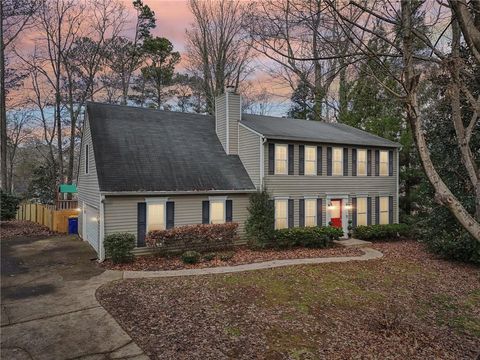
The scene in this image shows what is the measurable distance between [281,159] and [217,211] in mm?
4316

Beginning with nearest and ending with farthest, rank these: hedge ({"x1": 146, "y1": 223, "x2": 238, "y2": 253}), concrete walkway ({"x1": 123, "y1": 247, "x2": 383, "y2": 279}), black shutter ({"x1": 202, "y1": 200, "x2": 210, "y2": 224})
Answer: concrete walkway ({"x1": 123, "y1": 247, "x2": 383, "y2": 279}), hedge ({"x1": 146, "y1": 223, "x2": 238, "y2": 253}), black shutter ({"x1": 202, "y1": 200, "x2": 210, "y2": 224})

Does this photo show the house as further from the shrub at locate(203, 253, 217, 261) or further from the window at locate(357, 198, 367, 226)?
the shrub at locate(203, 253, 217, 261)

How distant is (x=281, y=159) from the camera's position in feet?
55.7

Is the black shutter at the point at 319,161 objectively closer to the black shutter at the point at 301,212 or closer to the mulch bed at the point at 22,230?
the black shutter at the point at 301,212

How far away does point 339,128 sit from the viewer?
75.3 feet

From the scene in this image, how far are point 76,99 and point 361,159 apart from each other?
2424cm

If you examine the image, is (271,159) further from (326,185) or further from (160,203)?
(160,203)

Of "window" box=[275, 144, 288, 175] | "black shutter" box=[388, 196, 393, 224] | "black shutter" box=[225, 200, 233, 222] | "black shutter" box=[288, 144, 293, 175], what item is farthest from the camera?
"black shutter" box=[388, 196, 393, 224]

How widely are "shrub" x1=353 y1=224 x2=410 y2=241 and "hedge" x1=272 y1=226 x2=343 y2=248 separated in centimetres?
272

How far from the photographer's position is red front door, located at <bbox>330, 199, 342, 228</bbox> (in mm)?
18484

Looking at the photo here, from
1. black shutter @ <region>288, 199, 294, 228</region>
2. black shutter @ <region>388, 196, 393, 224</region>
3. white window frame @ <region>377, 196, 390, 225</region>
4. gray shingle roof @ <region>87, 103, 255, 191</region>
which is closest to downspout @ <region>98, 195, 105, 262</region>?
gray shingle roof @ <region>87, 103, 255, 191</region>

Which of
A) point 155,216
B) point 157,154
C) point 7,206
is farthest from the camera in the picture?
point 7,206

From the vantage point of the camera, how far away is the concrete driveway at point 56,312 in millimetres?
6059

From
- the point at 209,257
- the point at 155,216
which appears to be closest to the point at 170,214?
the point at 155,216
